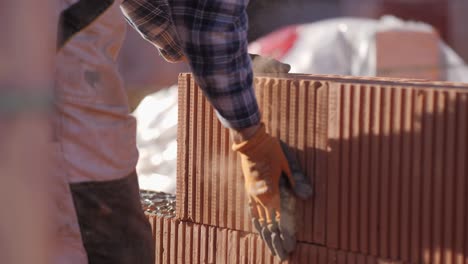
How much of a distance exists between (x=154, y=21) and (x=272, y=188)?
777 mm

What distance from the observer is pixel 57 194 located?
7.31 feet

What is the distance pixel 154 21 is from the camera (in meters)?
2.92

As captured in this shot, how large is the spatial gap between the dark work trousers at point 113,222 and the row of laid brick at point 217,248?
1.29 feet

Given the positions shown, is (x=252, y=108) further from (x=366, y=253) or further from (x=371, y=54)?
(x=371, y=54)

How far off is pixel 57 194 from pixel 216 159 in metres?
0.84

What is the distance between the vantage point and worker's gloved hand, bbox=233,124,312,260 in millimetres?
2652

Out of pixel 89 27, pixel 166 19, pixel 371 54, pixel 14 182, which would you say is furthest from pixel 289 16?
pixel 14 182

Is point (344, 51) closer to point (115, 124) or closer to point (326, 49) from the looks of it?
point (326, 49)

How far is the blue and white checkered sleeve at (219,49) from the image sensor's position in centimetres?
245

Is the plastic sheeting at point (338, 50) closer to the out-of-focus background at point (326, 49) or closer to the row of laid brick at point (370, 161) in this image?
the out-of-focus background at point (326, 49)

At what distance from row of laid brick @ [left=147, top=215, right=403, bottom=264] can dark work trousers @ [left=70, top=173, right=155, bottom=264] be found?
0.39 metres

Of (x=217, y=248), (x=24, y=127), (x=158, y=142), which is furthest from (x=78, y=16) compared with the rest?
(x=158, y=142)

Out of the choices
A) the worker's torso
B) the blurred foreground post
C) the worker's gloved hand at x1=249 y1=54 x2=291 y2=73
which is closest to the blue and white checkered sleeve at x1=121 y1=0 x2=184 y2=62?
the worker's gloved hand at x1=249 y1=54 x2=291 y2=73

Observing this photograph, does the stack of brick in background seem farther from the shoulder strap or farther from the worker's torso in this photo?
the shoulder strap
